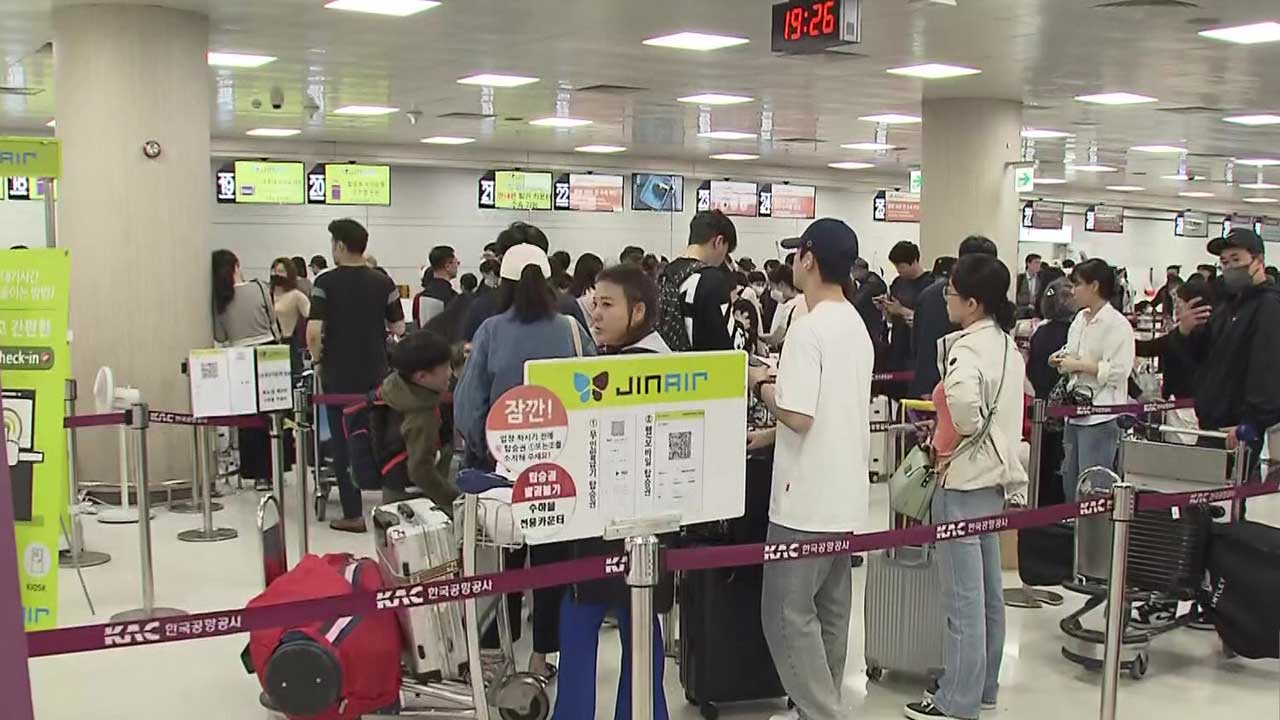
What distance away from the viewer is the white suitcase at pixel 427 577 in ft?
14.6

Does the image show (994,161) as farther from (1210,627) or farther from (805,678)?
(805,678)

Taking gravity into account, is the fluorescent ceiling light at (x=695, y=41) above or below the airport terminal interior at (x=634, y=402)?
above

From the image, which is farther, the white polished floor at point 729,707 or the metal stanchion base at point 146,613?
the metal stanchion base at point 146,613

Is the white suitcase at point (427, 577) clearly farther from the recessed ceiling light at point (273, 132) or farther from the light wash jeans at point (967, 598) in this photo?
the recessed ceiling light at point (273, 132)

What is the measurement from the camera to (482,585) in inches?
139

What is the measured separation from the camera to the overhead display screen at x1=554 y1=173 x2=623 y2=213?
21828 millimetres

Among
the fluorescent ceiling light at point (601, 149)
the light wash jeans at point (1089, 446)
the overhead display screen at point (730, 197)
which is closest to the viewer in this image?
the light wash jeans at point (1089, 446)

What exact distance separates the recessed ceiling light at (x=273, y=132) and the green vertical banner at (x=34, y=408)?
1441 centimetres

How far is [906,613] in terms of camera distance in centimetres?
513

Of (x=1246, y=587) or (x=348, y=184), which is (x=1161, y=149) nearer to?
(x=348, y=184)

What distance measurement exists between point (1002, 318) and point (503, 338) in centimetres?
186

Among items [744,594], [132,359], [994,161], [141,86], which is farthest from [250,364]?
[994,161]

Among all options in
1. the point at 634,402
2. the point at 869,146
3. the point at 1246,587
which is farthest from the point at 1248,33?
the point at 869,146

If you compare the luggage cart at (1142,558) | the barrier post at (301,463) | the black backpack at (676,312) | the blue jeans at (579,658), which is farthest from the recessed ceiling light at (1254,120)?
the blue jeans at (579,658)
